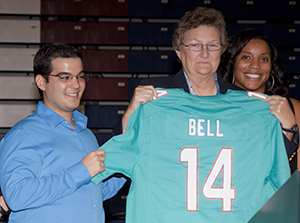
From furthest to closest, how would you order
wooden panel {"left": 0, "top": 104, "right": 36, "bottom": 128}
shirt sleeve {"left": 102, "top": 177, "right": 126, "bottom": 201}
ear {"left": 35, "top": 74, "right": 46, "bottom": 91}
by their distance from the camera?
wooden panel {"left": 0, "top": 104, "right": 36, "bottom": 128} → shirt sleeve {"left": 102, "top": 177, "right": 126, "bottom": 201} → ear {"left": 35, "top": 74, "right": 46, "bottom": 91}

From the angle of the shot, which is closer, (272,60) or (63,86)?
(63,86)

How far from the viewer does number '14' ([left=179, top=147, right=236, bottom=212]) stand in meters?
1.25

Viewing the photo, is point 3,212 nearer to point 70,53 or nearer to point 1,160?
point 1,160

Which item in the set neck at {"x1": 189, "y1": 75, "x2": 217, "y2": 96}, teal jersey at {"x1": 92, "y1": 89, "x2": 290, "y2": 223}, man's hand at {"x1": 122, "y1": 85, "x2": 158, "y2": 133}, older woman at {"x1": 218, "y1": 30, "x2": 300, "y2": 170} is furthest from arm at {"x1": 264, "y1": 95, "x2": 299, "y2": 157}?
man's hand at {"x1": 122, "y1": 85, "x2": 158, "y2": 133}

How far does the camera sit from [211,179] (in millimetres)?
1273

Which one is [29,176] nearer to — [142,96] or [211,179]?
[142,96]

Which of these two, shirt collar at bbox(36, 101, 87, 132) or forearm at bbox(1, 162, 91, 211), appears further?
shirt collar at bbox(36, 101, 87, 132)

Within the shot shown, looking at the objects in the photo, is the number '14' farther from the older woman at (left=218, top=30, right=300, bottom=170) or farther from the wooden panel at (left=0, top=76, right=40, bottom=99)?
the wooden panel at (left=0, top=76, right=40, bottom=99)

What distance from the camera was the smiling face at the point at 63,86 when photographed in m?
1.33

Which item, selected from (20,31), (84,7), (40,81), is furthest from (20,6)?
(40,81)

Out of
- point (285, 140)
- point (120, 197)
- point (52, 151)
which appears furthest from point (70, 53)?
point (120, 197)

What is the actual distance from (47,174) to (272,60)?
53.2 inches

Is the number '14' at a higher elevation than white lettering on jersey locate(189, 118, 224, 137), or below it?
below

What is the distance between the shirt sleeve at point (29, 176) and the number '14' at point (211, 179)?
0.39 metres
